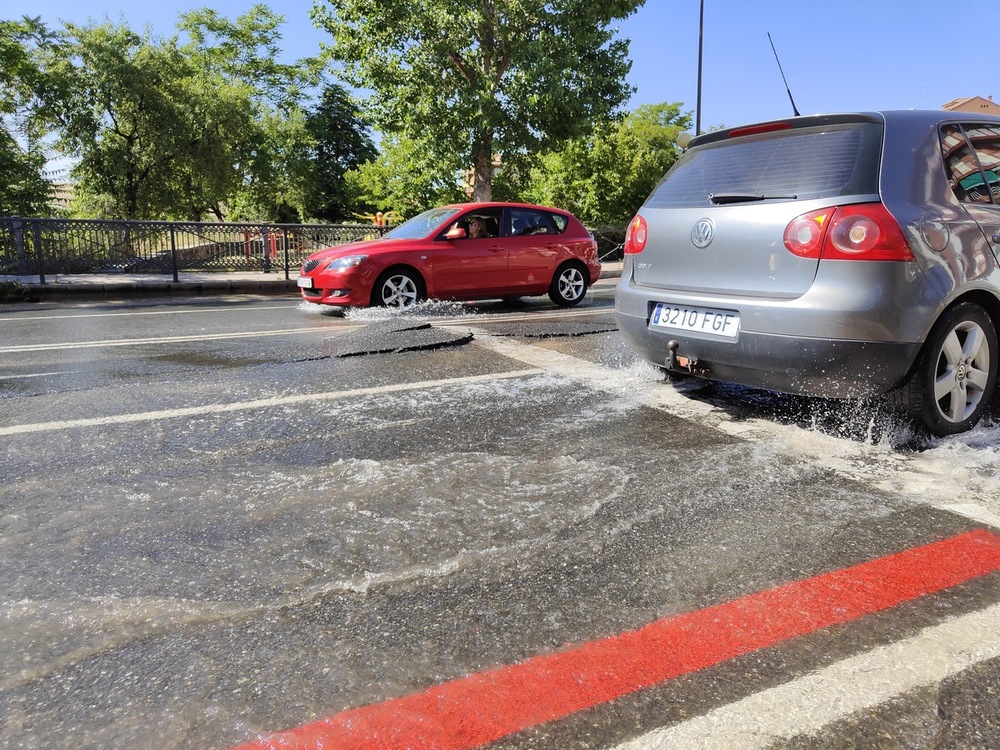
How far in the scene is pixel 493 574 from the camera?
2441 millimetres

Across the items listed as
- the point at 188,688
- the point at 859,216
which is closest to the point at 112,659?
the point at 188,688

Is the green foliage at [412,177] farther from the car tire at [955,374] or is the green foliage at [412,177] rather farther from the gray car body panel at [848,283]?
the car tire at [955,374]

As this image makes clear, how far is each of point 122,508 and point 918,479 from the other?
3.21 m

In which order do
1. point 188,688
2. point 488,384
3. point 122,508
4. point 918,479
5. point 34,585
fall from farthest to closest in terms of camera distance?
point 488,384, point 918,479, point 122,508, point 34,585, point 188,688

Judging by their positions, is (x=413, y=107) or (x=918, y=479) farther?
(x=413, y=107)

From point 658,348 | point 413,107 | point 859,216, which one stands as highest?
point 413,107

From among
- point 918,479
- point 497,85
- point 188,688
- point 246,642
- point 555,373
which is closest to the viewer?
point 188,688

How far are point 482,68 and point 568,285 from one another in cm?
1232

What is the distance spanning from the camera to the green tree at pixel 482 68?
1994 cm

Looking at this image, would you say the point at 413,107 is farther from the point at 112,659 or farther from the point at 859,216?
the point at 112,659

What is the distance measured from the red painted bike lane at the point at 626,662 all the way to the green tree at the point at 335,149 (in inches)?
2068

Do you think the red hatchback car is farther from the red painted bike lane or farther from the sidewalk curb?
the red painted bike lane

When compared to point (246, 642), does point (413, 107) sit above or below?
above

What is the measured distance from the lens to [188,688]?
187 centimetres
